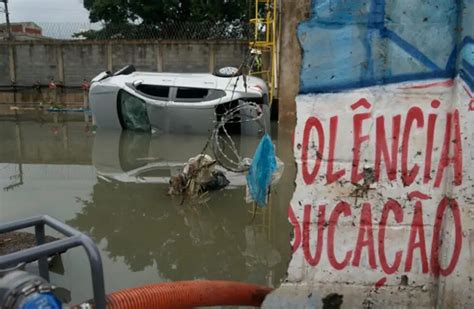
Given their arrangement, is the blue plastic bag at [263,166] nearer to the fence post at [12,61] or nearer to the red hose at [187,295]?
the red hose at [187,295]

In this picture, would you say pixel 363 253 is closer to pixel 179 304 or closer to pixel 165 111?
pixel 179 304

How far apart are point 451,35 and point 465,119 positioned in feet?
1.66

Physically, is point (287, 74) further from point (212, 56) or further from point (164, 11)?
point (164, 11)

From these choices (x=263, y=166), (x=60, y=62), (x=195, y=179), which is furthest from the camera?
(x=60, y=62)

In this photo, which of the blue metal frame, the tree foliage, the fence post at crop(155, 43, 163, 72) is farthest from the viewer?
the tree foliage

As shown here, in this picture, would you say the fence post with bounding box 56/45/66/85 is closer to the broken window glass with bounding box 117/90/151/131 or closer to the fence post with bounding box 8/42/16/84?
the fence post with bounding box 8/42/16/84

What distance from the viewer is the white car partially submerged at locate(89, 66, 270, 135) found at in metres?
13.9

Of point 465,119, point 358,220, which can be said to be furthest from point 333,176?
point 465,119

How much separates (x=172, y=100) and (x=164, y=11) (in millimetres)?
19571

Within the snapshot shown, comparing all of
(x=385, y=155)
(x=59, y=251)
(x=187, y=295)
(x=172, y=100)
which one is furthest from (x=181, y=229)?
(x=172, y=100)

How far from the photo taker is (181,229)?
6160 mm

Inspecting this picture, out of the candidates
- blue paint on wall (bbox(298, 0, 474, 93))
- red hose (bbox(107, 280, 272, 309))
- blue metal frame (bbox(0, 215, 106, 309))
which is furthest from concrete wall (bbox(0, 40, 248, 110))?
blue metal frame (bbox(0, 215, 106, 309))

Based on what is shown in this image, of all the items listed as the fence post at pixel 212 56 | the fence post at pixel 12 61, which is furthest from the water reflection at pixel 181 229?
the fence post at pixel 12 61

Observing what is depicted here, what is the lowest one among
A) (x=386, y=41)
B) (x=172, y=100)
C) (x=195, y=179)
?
(x=195, y=179)
